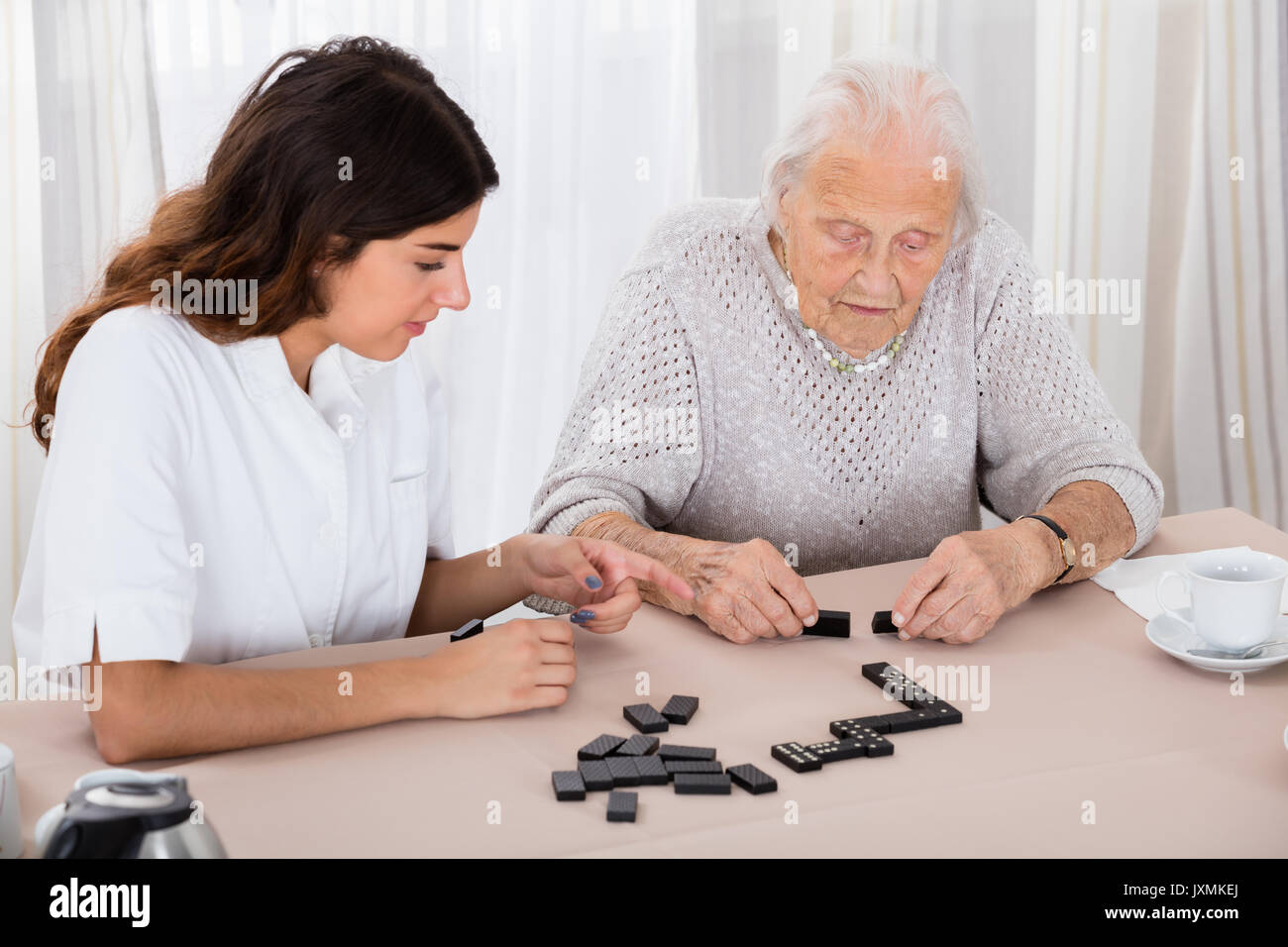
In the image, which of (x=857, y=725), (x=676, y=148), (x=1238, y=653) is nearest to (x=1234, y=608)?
(x=1238, y=653)

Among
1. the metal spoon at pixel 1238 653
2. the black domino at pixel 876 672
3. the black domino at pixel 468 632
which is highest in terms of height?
the black domino at pixel 468 632

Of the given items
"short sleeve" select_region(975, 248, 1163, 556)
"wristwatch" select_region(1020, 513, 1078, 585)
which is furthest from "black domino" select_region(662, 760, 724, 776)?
"short sleeve" select_region(975, 248, 1163, 556)

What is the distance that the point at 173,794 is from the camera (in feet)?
3.37

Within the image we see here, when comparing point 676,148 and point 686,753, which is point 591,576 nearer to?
point 686,753

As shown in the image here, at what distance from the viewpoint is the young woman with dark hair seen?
4.31 ft

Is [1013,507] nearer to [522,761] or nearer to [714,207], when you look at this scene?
[714,207]

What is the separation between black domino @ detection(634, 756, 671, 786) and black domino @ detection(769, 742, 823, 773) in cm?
13

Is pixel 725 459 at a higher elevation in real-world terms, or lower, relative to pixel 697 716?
higher

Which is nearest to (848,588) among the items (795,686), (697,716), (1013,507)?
(795,686)

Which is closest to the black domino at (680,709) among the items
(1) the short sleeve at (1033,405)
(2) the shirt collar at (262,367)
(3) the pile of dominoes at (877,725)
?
(3) the pile of dominoes at (877,725)

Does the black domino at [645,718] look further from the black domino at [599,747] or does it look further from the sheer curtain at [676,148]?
the sheer curtain at [676,148]

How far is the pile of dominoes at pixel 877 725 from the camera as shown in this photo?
4.31 ft

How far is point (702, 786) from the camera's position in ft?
4.11

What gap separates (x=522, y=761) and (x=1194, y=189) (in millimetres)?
3064
